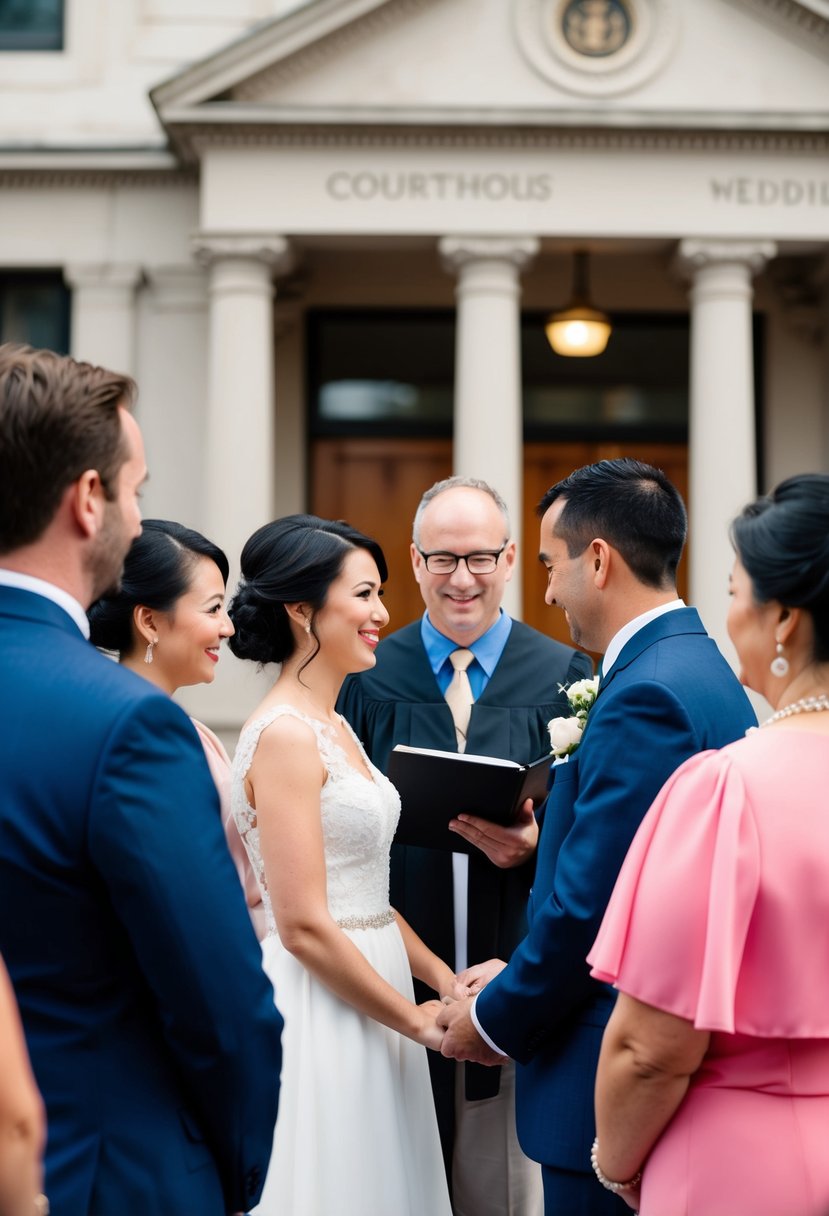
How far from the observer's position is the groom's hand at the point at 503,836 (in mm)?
3764

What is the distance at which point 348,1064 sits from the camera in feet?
10.5

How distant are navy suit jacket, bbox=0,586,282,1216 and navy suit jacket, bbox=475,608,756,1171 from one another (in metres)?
0.96

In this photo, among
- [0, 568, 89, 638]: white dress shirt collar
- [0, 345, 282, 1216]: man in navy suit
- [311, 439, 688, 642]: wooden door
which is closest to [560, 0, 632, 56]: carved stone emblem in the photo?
[311, 439, 688, 642]: wooden door

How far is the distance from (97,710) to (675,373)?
13202 mm

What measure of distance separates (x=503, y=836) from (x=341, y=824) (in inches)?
26.6

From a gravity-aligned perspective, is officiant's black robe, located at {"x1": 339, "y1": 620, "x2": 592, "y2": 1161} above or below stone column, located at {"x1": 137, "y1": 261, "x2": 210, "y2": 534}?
below

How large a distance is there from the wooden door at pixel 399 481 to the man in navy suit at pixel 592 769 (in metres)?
10.6

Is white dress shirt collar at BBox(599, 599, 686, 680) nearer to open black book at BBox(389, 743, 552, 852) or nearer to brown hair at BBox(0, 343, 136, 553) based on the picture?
open black book at BBox(389, 743, 552, 852)

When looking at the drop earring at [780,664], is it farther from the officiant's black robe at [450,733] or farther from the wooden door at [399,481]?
the wooden door at [399,481]

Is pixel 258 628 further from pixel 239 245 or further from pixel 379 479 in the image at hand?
pixel 379 479

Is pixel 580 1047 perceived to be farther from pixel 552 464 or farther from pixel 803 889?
pixel 552 464

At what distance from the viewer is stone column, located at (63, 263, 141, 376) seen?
43.3 ft

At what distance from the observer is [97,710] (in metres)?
1.87

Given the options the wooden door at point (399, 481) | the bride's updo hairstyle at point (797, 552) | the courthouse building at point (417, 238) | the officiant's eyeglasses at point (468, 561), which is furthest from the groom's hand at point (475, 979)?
the wooden door at point (399, 481)
